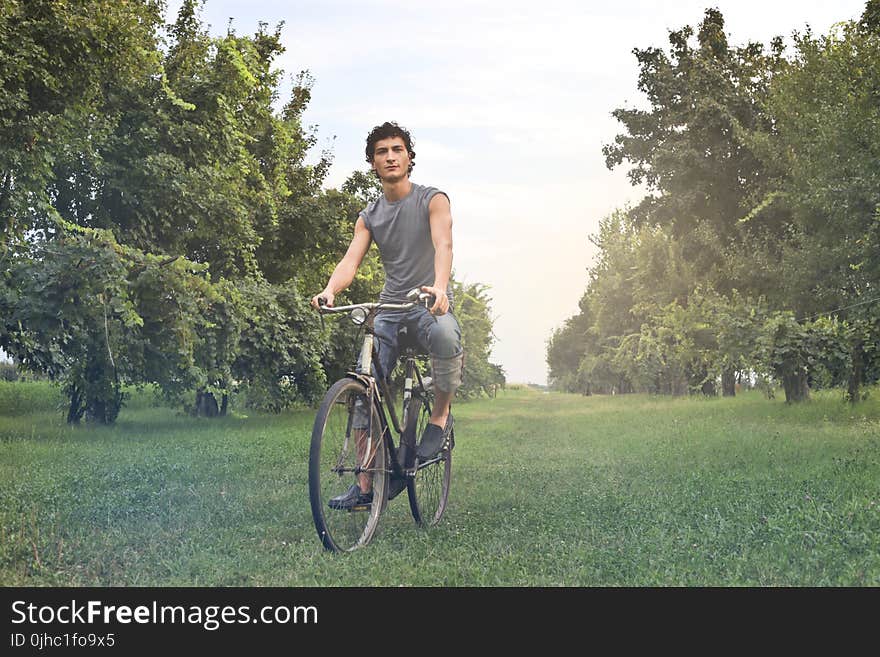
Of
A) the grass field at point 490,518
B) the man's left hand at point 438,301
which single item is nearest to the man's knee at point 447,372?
the man's left hand at point 438,301

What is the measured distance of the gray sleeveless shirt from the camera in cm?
600

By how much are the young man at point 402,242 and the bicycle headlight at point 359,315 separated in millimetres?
309

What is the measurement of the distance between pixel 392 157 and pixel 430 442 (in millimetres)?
1933

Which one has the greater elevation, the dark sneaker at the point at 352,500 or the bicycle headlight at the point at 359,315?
the bicycle headlight at the point at 359,315

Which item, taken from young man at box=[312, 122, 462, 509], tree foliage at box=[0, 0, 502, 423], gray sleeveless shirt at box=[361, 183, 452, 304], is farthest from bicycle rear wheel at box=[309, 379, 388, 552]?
tree foliage at box=[0, 0, 502, 423]

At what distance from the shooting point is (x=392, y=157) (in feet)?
19.7

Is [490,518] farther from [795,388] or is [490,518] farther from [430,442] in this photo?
[795,388]

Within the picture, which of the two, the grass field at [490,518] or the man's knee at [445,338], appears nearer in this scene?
the grass field at [490,518]

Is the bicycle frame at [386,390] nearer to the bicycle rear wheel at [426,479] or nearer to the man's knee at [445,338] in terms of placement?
the bicycle rear wheel at [426,479]

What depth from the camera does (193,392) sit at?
19.4 meters

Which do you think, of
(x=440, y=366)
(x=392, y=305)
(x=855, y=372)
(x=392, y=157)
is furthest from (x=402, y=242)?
(x=855, y=372)

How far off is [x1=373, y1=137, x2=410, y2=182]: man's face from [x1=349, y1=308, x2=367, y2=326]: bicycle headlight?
3.12ft

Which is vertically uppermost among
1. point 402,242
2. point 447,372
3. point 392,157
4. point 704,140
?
point 704,140

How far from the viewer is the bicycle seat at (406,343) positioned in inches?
243
